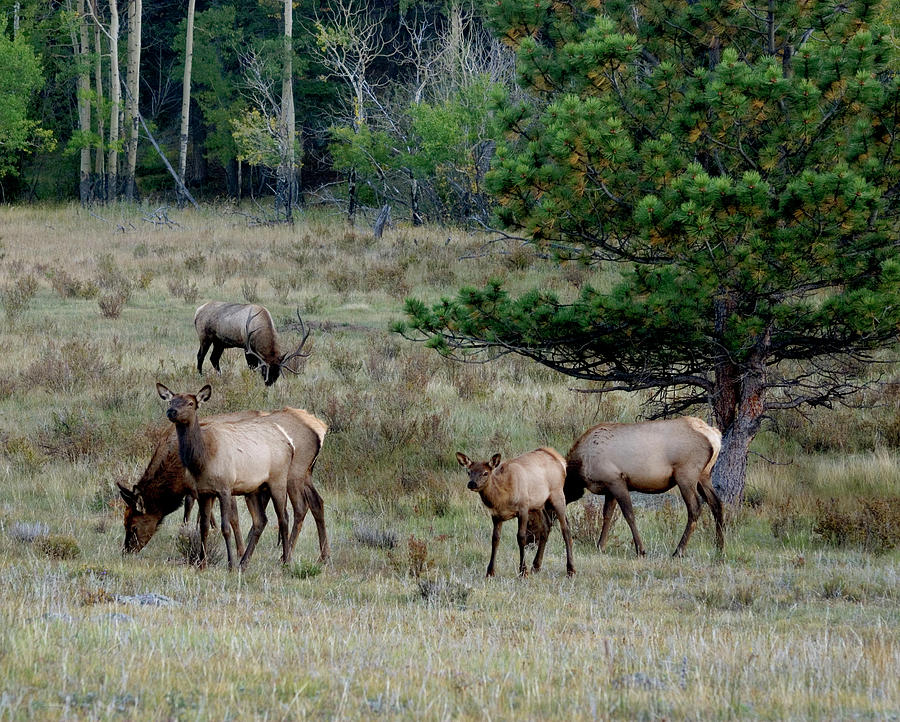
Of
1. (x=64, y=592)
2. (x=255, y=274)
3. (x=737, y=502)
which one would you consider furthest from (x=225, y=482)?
(x=255, y=274)

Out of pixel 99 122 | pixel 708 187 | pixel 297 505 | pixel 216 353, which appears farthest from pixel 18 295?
pixel 99 122

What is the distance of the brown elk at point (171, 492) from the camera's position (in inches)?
356

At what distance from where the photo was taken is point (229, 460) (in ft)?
28.4

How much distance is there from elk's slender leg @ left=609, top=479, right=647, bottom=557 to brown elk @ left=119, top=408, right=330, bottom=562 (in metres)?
2.49

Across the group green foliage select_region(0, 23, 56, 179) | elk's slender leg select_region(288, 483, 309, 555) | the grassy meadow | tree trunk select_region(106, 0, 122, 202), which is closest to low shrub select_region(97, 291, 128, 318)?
the grassy meadow

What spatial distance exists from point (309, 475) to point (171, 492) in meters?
1.17

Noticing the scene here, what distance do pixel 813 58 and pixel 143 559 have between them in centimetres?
673

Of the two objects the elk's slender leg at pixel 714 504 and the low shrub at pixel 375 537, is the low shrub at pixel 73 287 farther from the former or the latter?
the elk's slender leg at pixel 714 504

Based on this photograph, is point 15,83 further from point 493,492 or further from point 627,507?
point 493,492

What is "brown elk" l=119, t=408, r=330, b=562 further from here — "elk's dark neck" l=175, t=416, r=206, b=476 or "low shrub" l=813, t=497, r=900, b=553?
"low shrub" l=813, t=497, r=900, b=553

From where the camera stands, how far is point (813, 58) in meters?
9.48

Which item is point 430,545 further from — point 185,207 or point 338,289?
point 185,207

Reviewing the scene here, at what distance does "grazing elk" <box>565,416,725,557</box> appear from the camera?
984cm

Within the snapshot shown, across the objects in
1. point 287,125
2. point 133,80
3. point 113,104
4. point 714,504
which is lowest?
point 714,504
